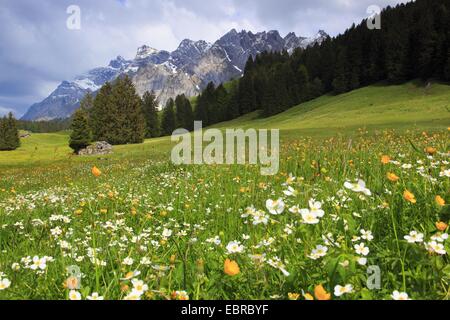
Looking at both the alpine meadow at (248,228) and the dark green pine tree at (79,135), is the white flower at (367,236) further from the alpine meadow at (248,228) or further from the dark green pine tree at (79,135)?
the dark green pine tree at (79,135)

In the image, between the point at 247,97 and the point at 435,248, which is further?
the point at 247,97

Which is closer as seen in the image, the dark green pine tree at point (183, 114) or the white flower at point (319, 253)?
the white flower at point (319, 253)

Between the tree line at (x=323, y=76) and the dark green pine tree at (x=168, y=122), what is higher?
the tree line at (x=323, y=76)

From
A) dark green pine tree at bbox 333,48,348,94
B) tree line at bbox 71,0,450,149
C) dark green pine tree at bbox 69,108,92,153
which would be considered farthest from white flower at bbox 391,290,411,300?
dark green pine tree at bbox 333,48,348,94

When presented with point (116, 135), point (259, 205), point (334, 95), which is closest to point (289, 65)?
point (334, 95)

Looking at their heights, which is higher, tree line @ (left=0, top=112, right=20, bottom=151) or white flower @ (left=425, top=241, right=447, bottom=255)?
tree line @ (left=0, top=112, right=20, bottom=151)

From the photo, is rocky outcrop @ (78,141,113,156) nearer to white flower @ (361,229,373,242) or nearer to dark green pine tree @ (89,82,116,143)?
dark green pine tree @ (89,82,116,143)

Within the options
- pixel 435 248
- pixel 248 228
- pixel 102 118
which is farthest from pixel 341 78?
pixel 435 248

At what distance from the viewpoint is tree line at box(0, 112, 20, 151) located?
87.4 meters

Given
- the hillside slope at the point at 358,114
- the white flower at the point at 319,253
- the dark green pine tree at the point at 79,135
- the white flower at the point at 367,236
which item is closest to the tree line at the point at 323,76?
the dark green pine tree at the point at 79,135

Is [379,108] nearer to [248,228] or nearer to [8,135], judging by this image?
[248,228]

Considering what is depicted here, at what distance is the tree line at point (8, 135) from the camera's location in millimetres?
87438

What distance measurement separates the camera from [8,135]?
3482 inches
